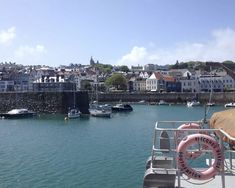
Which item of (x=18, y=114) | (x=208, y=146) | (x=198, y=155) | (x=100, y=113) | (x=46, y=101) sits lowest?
(x=18, y=114)

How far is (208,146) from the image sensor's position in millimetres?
7707

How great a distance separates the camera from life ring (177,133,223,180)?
766 cm

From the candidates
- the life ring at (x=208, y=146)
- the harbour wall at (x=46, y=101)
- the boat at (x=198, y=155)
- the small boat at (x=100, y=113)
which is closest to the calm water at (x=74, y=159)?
the boat at (x=198, y=155)

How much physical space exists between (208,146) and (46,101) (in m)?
74.4

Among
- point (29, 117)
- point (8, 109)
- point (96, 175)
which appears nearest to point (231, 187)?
point (96, 175)

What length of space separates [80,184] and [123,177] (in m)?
2.37

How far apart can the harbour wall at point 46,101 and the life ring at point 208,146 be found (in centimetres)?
7037

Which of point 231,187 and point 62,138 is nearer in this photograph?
point 231,187

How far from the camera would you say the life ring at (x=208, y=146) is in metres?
7.66

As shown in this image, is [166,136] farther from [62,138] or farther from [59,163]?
[62,138]

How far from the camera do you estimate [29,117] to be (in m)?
73.5

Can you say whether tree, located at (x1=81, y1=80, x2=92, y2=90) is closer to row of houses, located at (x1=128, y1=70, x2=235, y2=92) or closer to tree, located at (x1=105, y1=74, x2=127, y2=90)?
tree, located at (x1=105, y1=74, x2=127, y2=90)

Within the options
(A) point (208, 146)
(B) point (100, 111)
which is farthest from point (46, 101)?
(A) point (208, 146)

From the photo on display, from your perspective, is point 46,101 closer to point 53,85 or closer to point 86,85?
point 53,85
